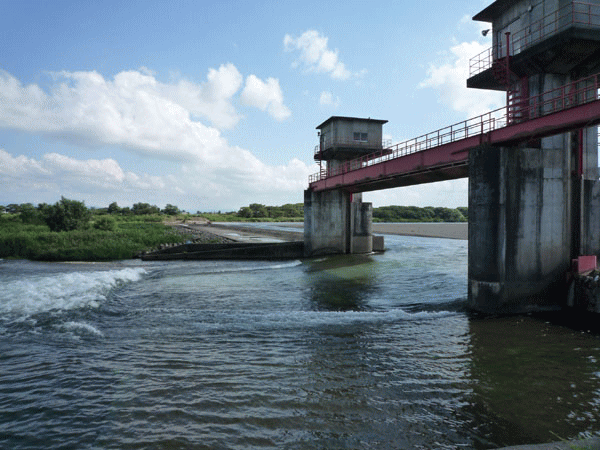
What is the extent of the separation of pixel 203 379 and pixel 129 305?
31.4 ft

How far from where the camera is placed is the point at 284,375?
8.79 metres

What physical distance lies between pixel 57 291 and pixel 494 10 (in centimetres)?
2640

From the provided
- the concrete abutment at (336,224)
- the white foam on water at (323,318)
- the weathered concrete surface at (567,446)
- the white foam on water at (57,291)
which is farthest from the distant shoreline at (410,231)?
the weathered concrete surface at (567,446)

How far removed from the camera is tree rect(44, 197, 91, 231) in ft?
158

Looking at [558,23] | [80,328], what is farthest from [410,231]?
[80,328]

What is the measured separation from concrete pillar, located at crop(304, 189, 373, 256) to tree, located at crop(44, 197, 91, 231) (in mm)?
29936

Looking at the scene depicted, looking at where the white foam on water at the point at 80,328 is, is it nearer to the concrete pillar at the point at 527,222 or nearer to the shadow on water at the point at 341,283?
the shadow on water at the point at 341,283

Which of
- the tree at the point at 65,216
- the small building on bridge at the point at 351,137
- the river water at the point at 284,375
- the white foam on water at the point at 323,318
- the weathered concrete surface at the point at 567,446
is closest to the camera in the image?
the weathered concrete surface at the point at 567,446

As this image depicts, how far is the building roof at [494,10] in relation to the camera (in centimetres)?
1931

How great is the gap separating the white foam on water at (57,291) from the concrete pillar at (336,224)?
19.7 metres

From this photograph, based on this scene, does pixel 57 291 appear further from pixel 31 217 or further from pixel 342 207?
pixel 31 217

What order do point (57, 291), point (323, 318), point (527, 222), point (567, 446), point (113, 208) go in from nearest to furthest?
point (567, 446), point (323, 318), point (527, 222), point (57, 291), point (113, 208)

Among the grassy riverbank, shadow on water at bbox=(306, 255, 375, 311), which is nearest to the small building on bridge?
shadow on water at bbox=(306, 255, 375, 311)

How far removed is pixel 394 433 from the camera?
6.41 metres
